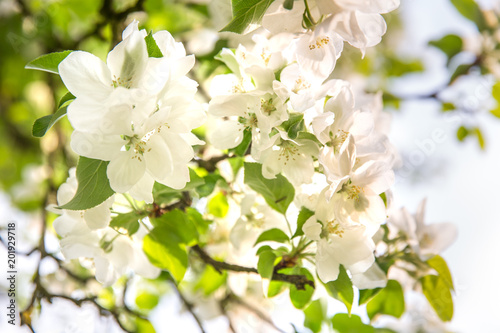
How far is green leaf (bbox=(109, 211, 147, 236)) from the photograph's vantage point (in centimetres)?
81

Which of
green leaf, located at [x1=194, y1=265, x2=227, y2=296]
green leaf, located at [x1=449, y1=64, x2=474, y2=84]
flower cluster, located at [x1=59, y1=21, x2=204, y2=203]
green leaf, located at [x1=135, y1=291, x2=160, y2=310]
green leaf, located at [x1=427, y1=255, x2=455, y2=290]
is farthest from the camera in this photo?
green leaf, located at [x1=449, y1=64, x2=474, y2=84]

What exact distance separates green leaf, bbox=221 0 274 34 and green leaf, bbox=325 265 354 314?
1.52 feet

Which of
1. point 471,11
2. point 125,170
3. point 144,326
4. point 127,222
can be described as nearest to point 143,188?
point 125,170

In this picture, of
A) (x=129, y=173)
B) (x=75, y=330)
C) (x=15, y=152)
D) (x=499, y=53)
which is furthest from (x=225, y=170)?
(x=15, y=152)

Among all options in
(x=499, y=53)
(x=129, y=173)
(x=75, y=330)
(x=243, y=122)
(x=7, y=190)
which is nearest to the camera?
(x=129, y=173)

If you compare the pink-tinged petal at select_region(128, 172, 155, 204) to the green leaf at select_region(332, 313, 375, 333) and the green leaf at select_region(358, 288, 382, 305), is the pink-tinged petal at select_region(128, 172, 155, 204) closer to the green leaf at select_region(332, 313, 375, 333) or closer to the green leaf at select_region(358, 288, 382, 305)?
the green leaf at select_region(358, 288, 382, 305)

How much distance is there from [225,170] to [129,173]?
42 centimetres

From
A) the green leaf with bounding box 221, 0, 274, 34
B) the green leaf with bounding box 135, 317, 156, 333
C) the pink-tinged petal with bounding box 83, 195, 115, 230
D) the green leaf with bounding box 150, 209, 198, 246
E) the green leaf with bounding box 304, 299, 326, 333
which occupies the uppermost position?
the green leaf with bounding box 221, 0, 274, 34

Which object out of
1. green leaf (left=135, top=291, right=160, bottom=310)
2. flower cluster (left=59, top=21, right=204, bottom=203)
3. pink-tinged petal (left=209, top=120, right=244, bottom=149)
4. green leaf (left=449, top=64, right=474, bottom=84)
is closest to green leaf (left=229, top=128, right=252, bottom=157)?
pink-tinged petal (left=209, top=120, right=244, bottom=149)

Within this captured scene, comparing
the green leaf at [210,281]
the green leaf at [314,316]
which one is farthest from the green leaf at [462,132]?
the green leaf at [210,281]

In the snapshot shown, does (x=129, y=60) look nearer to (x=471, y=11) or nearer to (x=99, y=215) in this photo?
(x=99, y=215)

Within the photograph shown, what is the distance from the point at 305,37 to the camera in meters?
0.69

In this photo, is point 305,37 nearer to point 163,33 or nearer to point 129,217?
point 163,33

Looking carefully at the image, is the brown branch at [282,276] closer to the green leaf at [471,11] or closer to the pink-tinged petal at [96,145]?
the pink-tinged petal at [96,145]
